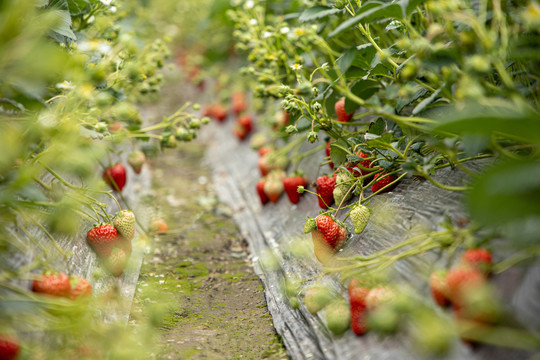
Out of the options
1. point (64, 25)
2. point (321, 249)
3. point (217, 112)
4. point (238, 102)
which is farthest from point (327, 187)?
point (217, 112)

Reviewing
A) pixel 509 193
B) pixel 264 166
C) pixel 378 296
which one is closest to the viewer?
pixel 509 193

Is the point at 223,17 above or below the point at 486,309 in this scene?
below

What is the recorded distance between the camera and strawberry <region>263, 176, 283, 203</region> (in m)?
1.60

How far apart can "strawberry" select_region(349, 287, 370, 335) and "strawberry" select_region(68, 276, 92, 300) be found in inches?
18.6

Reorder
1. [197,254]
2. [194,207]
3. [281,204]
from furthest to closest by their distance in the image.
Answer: [194,207]
[281,204]
[197,254]

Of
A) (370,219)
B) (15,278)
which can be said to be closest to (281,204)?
(370,219)

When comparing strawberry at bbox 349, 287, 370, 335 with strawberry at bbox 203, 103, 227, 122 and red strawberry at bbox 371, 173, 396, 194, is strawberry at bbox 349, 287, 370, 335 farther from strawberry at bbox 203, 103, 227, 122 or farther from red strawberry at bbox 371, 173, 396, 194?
strawberry at bbox 203, 103, 227, 122

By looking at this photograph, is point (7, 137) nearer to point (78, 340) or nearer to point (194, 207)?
point (78, 340)

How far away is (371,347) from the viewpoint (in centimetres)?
83

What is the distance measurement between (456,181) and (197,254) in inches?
31.2

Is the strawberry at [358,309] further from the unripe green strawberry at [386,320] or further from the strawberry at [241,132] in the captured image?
the strawberry at [241,132]

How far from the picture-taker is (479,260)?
74cm

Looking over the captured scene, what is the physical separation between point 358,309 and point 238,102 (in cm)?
173

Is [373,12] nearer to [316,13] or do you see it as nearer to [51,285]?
[316,13]
